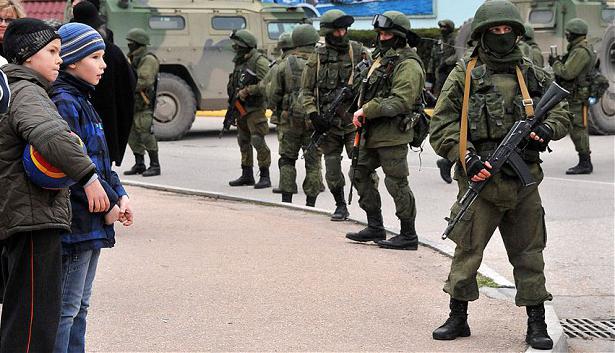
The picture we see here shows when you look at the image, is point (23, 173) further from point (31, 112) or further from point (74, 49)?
point (74, 49)

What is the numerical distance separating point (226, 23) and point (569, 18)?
227 inches

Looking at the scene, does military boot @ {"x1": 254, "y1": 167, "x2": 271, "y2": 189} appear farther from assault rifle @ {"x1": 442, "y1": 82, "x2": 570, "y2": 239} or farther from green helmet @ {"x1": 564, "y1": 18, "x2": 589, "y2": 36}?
assault rifle @ {"x1": 442, "y1": 82, "x2": 570, "y2": 239}

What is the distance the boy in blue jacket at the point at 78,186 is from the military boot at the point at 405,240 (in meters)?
4.30

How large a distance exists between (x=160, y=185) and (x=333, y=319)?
688 cm

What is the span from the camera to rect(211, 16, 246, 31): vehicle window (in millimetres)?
19281

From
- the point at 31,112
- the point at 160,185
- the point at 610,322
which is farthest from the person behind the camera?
the point at 160,185

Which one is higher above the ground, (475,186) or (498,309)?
(475,186)

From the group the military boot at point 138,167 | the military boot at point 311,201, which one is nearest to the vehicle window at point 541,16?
the military boot at point 138,167

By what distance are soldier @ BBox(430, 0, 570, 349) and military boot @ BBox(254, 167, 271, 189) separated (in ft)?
25.5

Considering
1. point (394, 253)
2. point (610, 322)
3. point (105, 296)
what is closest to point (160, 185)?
point (394, 253)

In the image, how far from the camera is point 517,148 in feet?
19.9

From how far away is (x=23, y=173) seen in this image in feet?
15.3

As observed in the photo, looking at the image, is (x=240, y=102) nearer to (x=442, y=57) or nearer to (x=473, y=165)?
(x=442, y=57)

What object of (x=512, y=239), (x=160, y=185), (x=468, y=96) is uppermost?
(x=468, y=96)
